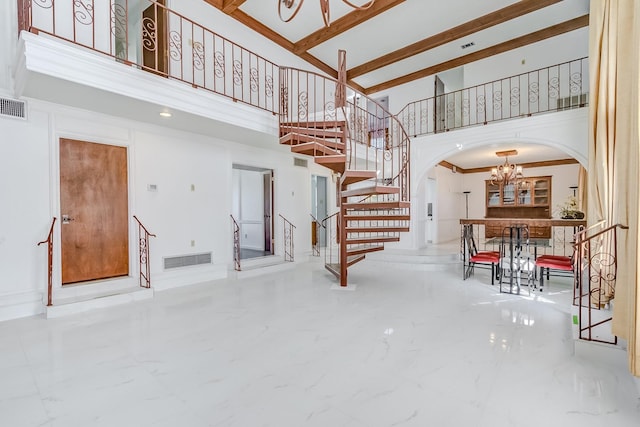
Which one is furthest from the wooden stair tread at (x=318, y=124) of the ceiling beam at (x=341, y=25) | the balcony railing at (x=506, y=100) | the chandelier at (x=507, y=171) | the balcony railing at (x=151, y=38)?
the chandelier at (x=507, y=171)

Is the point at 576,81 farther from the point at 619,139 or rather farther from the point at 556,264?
the point at 619,139

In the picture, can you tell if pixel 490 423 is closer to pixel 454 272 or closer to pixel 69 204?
pixel 454 272

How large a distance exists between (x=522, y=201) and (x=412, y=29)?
7.02 m

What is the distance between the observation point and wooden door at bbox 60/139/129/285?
4.20 m

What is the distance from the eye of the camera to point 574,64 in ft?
23.3

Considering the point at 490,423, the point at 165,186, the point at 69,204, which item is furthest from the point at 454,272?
the point at 69,204

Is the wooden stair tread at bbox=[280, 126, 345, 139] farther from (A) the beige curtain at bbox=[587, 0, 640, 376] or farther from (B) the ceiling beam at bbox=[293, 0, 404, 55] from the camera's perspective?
(A) the beige curtain at bbox=[587, 0, 640, 376]

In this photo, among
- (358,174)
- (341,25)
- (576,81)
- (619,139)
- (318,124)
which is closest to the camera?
(619,139)

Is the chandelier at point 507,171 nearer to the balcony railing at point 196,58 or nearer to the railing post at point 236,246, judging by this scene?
the balcony railing at point 196,58

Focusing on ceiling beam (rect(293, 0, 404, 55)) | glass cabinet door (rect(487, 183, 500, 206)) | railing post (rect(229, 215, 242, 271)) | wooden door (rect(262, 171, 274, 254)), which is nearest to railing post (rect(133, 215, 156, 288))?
railing post (rect(229, 215, 242, 271))

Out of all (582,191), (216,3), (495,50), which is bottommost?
(582,191)

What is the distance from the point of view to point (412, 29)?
22.0 feet

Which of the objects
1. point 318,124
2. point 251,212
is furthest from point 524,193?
point 251,212

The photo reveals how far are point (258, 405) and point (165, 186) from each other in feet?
14.0
